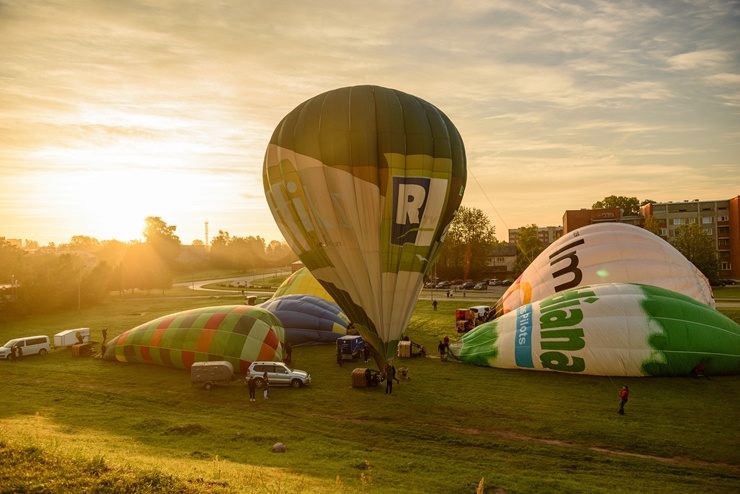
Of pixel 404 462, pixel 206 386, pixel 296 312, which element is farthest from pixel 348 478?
pixel 296 312

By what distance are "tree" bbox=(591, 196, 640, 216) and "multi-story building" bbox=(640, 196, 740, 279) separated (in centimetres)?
1958

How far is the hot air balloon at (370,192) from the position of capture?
23547 mm

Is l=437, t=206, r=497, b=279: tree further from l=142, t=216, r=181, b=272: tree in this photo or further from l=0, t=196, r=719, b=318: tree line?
l=142, t=216, r=181, b=272: tree

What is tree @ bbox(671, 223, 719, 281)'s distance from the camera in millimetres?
68875

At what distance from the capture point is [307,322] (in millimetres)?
36000

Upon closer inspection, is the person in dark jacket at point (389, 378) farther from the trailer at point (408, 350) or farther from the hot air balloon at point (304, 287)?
the hot air balloon at point (304, 287)

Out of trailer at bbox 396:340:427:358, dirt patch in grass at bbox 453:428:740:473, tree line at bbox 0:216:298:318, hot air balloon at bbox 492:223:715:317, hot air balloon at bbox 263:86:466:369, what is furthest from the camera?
tree line at bbox 0:216:298:318

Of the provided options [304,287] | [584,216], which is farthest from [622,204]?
[304,287]

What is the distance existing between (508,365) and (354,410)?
33.6 feet

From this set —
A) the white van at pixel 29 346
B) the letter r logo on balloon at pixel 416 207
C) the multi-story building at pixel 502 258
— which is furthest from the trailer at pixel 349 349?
the multi-story building at pixel 502 258

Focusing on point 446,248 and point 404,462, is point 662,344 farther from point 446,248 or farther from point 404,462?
point 446,248

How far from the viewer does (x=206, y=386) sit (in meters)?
25.1

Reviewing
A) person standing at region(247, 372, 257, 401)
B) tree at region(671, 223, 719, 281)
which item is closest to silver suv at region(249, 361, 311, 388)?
person standing at region(247, 372, 257, 401)

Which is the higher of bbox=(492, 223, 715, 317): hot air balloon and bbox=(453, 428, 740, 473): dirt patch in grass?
bbox=(492, 223, 715, 317): hot air balloon
